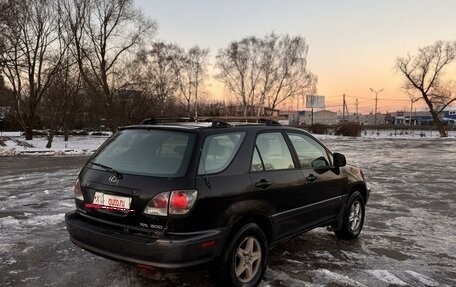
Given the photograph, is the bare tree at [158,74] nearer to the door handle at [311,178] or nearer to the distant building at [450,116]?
the door handle at [311,178]

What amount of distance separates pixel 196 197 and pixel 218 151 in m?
0.60

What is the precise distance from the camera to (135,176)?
400 cm

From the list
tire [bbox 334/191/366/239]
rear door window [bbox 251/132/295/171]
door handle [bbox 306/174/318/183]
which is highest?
rear door window [bbox 251/132/295/171]

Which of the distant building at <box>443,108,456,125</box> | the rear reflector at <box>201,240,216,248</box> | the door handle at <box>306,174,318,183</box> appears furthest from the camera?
the distant building at <box>443,108,456,125</box>

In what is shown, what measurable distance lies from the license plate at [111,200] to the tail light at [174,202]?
0.31 m

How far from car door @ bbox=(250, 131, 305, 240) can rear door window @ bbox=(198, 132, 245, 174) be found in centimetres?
25

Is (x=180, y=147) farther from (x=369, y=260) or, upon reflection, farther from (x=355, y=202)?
(x=355, y=202)

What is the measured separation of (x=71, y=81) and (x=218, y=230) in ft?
105

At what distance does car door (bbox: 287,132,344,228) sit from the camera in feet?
16.9

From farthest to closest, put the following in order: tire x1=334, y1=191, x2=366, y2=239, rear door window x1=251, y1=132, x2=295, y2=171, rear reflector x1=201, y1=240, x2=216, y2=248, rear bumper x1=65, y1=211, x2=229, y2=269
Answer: tire x1=334, y1=191, x2=366, y2=239 → rear door window x1=251, y1=132, x2=295, y2=171 → rear reflector x1=201, y1=240, x2=216, y2=248 → rear bumper x1=65, y1=211, x2=229, y2=269

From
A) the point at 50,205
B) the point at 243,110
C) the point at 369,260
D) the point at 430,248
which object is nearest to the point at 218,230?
the point at 369,260

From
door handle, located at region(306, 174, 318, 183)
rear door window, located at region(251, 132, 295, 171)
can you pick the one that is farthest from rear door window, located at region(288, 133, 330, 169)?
rear door window, located at region(251, 132, 295, 171)

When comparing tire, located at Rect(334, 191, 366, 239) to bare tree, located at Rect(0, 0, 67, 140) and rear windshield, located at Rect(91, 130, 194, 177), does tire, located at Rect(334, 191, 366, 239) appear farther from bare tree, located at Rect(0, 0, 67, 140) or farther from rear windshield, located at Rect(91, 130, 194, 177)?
bare tree, located at Rect(0, 0, 67, 140)

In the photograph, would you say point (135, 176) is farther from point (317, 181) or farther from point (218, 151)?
point (317, 181)
